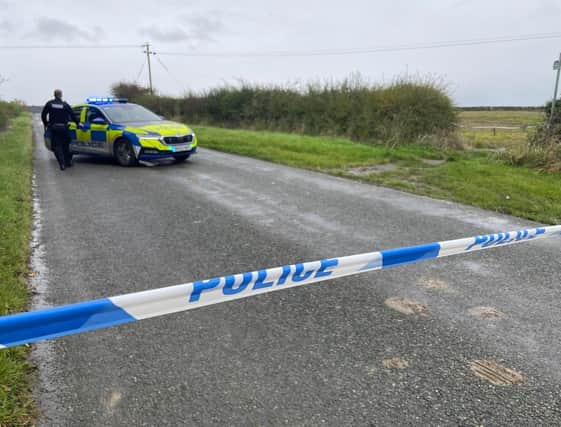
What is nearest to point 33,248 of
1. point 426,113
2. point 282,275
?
point 282,275

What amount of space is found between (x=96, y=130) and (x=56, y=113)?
1136mm

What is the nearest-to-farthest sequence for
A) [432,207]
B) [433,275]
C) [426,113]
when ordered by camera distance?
[433,275]
[432,207]
[426,113]

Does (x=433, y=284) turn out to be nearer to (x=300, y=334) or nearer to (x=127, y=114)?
(x=300, y=334)

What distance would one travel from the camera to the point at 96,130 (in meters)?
11.5

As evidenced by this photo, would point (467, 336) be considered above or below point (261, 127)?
below

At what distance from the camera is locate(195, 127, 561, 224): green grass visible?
23.3ft

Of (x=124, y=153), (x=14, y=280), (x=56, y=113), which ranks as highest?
(x=56, y=113)

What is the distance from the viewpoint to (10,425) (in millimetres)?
2166

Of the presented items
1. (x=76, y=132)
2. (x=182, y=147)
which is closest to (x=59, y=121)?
(x=76, y=132)

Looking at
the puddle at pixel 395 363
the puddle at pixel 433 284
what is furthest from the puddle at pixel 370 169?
the puddle at pixel 395 363

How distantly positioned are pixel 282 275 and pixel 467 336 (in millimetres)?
1451

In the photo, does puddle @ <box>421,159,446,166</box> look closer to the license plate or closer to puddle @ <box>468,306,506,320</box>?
the license plate

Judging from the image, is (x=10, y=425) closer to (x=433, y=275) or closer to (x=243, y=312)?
(x=243, y=312)

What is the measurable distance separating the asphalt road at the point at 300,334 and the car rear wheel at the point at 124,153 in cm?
504
